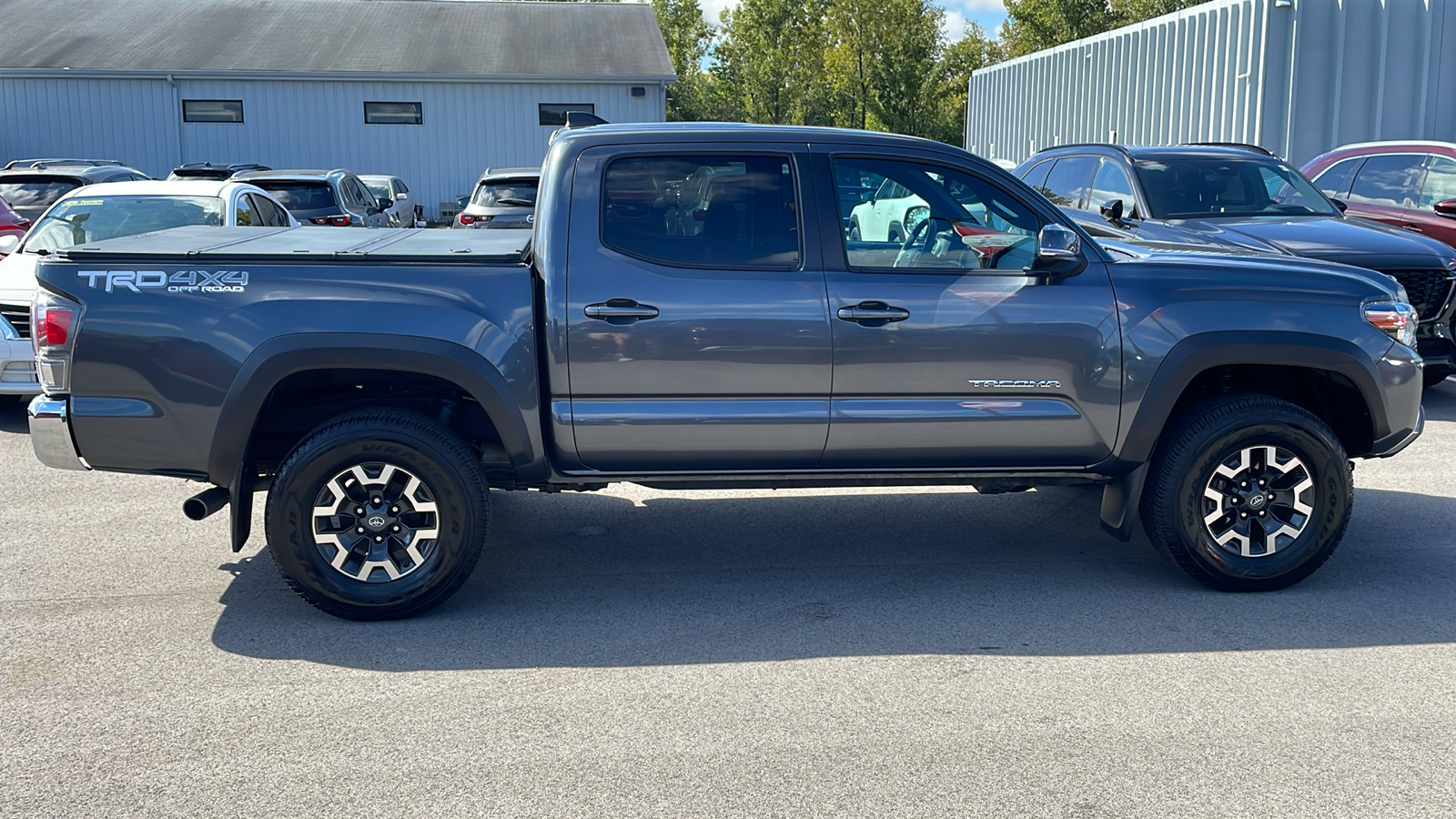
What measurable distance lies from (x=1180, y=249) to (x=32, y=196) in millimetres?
13261

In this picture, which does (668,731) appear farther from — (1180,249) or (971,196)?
(1180,249)

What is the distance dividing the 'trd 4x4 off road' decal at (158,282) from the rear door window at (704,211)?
1.49 m

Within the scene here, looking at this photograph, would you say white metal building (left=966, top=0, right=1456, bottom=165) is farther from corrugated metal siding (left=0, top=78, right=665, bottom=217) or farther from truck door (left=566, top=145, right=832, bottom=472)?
corrugated metal siding (left=0, top=78, right=665, bottom=217)

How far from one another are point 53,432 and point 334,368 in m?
1.13

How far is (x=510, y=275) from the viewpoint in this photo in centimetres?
506

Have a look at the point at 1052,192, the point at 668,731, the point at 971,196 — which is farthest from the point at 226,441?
the point at 1052,192

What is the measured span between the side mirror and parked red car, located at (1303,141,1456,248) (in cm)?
710

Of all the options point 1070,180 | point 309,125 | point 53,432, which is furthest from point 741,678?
point 309,125

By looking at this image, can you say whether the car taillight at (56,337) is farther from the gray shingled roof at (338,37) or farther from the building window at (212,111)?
the building window at (212,111)

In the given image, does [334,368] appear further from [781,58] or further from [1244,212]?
[781,58]

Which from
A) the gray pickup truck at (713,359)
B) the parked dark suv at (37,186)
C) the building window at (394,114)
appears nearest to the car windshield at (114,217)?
the parked dark suv at (37,186)

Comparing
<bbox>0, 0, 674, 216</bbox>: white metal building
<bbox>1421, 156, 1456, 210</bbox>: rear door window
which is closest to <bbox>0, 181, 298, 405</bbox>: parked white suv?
<bbox>1421, 156, 1456, 210</bbox>: rear door window

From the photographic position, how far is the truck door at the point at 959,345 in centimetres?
525

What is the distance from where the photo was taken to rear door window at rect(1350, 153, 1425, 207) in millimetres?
11578
